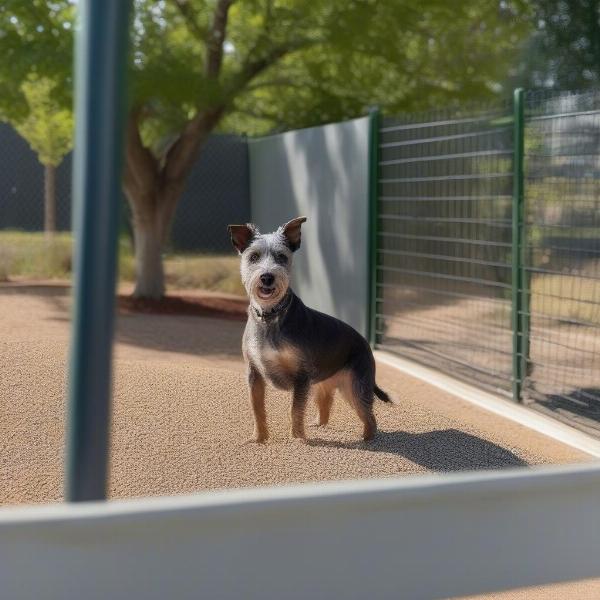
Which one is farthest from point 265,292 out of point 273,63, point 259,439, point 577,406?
point 273,63

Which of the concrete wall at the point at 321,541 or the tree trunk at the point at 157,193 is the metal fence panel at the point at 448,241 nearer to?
the tree trunk at the point at 157,193

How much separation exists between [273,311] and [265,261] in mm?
284

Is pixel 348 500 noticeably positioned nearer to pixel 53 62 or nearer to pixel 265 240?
pixel 265 240

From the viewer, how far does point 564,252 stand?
7.52 meters

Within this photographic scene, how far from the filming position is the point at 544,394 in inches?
313

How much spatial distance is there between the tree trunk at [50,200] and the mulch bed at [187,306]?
292cm

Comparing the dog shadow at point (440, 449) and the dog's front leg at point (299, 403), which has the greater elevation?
the dog's front leg at point (299, 403)

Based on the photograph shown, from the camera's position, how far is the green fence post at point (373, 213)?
34.3 ft

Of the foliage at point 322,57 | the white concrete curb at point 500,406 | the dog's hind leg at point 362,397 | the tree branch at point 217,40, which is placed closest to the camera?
the dog's hind leg at point 362,397

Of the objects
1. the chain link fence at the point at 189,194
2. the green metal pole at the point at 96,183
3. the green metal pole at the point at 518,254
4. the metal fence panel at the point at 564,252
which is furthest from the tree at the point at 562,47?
the green metal pole at the point at 96,183

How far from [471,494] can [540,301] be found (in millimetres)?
5830

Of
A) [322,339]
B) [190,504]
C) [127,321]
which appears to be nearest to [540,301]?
[322,339]

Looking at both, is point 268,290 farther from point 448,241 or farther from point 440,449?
point 448,241

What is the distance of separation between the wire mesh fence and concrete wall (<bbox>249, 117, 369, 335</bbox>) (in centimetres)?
39
